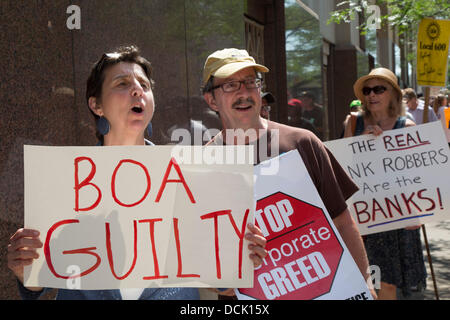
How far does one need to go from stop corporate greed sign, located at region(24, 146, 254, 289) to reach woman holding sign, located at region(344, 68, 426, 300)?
2.73 metres

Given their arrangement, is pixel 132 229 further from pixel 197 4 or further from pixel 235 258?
pixel 197 4

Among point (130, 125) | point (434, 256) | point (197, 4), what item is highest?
→ point (197, 4)

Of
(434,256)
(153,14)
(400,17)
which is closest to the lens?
(153,14)

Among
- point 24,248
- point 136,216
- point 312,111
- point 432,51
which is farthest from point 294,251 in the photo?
point 312,111

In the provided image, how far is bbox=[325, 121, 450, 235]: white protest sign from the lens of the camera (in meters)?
4.48

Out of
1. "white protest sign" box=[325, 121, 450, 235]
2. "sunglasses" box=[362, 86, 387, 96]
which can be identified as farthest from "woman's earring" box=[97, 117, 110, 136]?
"sunglasses" box=[362, 86, 387, 96]

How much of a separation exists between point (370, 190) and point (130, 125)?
2.67m

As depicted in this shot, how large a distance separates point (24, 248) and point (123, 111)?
69cm

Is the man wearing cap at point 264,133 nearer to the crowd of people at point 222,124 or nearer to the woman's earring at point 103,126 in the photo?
the crowd of people at point 222,124

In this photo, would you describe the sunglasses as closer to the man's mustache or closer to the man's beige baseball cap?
the man's beige baseball cap

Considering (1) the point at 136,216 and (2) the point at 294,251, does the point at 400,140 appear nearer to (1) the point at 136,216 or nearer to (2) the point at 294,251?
(2) the point at 294,251
